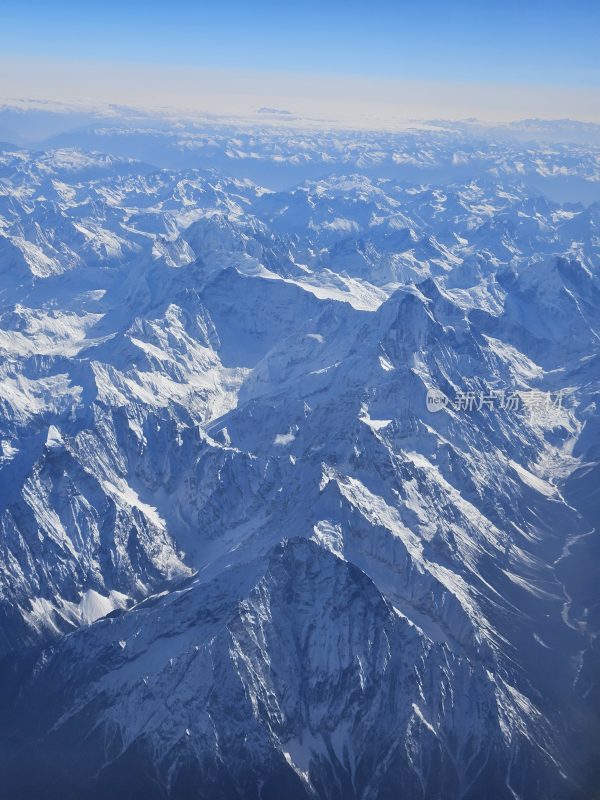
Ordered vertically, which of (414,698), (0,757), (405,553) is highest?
(405,553)

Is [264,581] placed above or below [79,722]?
above

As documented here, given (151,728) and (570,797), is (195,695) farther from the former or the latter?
(570,797)

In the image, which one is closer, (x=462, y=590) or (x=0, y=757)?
(x=0, y=757)

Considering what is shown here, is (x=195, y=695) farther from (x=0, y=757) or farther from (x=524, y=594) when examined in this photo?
(x=524, y=594)

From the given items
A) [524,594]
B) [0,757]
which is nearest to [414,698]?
[524,594]

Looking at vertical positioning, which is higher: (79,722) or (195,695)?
(195,695)

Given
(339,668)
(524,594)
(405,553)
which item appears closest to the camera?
(339,668)

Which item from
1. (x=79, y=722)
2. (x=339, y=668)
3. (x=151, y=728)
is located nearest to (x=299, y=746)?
(x=339, y=668)

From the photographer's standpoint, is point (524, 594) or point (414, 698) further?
point (524, 594)

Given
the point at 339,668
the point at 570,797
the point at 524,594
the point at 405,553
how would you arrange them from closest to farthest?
the point at 570,797, the point at 339,668, the point at 405,553, the point at 524,594
